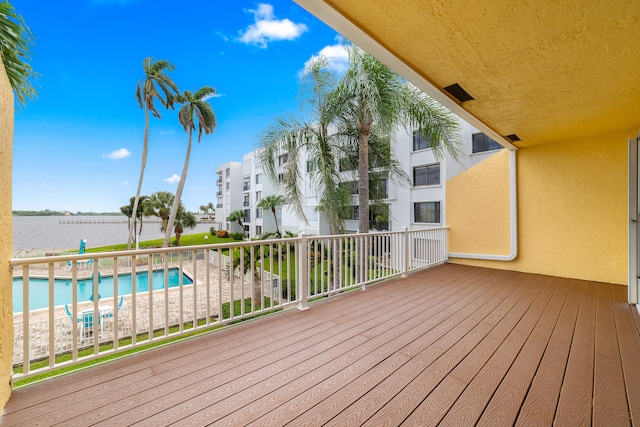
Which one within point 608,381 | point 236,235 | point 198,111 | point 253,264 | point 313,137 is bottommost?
point 236,235

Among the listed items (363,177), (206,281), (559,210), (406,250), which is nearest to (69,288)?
(363,177)

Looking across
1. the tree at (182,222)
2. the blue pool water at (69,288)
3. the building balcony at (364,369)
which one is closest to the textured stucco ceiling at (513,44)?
the building balcony at (364,369)

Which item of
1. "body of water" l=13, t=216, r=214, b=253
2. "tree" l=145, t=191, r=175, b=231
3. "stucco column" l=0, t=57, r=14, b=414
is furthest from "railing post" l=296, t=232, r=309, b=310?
"body of water" l=13, t=216, r=214, b=253

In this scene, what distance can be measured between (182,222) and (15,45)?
25.1 m

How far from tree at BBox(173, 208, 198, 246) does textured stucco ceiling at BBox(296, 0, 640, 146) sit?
25737mm

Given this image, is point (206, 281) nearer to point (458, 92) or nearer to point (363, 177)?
point (458, 92)

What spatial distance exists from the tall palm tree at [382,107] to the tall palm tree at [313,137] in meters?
0.36

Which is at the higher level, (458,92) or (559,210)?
(458,92)

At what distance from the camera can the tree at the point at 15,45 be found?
1.87m

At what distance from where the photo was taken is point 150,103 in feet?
56.0

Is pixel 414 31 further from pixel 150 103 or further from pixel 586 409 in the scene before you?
pixel 150 103

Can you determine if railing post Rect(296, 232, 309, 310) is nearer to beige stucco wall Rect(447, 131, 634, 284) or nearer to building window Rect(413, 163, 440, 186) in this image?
beige stucco wall Rect(447, 131, 634, 284)

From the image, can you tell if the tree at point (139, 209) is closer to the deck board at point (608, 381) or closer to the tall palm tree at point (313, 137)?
the tall palm tree at point (313, 137)

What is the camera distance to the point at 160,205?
23000mm
